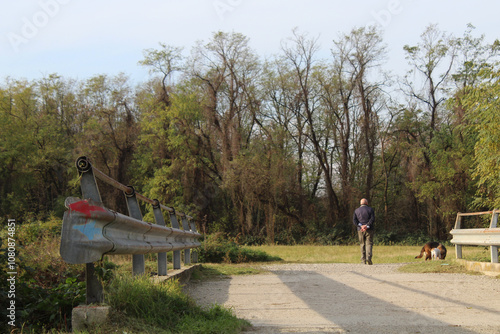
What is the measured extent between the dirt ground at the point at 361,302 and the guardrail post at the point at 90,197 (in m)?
1.51

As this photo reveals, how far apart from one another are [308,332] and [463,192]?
35.0m

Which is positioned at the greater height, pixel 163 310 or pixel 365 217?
pixel 365 217

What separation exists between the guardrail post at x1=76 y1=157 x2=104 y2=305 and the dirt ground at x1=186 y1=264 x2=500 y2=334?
151cm

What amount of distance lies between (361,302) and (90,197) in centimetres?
397

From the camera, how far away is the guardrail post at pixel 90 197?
431cm

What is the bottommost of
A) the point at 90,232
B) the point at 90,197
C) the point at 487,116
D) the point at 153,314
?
the point at 153,314

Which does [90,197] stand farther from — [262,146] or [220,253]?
[262,146]

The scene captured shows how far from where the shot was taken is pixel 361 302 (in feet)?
22.9

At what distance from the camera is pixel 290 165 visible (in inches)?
1676

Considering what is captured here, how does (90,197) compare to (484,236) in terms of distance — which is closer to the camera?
(90,197)

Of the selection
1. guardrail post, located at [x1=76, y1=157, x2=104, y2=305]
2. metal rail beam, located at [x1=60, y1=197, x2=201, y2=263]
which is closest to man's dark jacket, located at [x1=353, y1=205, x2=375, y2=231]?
metal rail beam, located at [x1=60, y1=197, x2=201, y2=263]

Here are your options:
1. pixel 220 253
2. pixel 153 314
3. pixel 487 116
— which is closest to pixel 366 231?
pixel 220 253

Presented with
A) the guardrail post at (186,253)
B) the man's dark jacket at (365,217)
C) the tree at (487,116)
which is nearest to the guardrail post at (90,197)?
the guardrail post at (186,253)

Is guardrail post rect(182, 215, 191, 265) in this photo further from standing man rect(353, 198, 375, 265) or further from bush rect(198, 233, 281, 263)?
standing man rect(353, 198, 375, 265)
